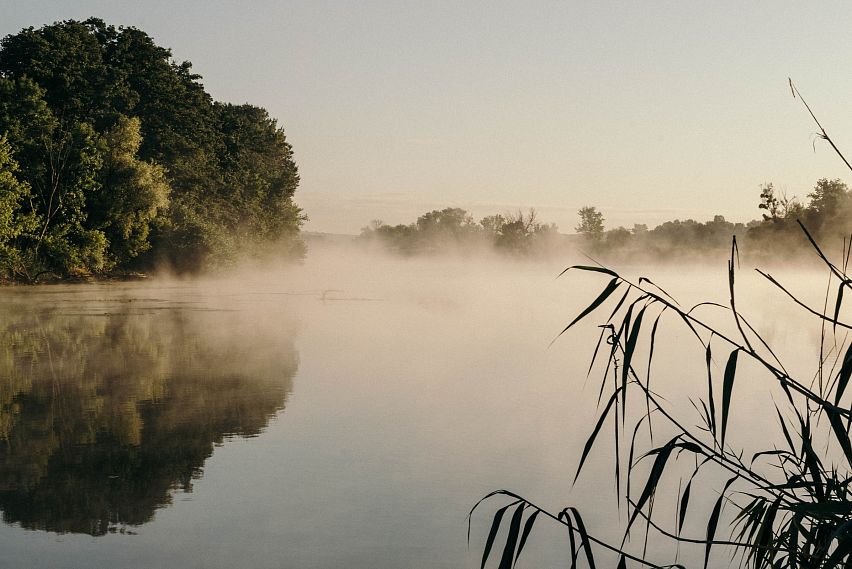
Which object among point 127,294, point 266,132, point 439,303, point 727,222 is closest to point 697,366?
point 439,303

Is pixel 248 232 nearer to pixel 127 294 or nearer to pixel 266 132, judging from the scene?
pixel 266 132

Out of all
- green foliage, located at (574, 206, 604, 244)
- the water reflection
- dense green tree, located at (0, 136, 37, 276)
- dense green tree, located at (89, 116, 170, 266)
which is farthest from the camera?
green foliage, located at (574, 206, 604, 244)

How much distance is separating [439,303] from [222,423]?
88.3 ft

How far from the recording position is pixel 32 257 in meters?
47.5

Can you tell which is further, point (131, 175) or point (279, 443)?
Result: point (131, 175)

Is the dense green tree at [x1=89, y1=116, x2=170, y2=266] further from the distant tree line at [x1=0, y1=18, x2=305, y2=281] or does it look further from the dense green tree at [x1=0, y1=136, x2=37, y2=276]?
the dense green tree at [x1=0, y1=136, x2=37, y2=276]

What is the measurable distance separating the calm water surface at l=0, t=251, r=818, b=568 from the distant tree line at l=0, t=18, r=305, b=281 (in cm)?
2490

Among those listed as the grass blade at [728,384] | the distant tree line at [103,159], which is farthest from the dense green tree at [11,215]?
the grass blade at [728,384]

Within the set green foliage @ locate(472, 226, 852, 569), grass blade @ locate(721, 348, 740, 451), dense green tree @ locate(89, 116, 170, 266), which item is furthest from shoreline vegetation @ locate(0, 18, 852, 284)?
grass blade @ locate(721, 348, 740, 451)

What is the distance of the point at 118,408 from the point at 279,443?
10.4ft

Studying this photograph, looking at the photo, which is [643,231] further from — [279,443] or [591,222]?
[279,443]

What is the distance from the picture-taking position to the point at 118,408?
12.6 meters

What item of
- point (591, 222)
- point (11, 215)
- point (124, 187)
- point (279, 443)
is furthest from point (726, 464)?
point (591, 222)

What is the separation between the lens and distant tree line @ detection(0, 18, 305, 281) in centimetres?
4691
